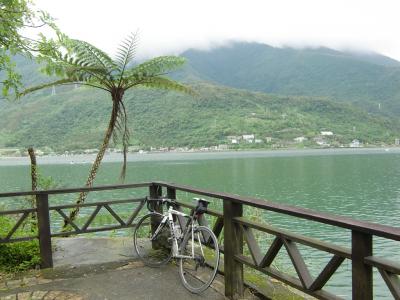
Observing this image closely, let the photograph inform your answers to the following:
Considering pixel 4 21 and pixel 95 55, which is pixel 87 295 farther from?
pixel 95 55

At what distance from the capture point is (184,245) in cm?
545

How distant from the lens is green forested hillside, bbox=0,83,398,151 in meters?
104

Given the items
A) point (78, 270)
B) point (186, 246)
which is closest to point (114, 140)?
point (78, 270)

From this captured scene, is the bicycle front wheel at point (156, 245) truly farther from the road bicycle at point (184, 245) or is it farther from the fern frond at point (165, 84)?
the fern frond at point (165, 84)

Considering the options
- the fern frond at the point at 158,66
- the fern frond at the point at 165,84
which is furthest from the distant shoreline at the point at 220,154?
the fern frond at the point at 158,66

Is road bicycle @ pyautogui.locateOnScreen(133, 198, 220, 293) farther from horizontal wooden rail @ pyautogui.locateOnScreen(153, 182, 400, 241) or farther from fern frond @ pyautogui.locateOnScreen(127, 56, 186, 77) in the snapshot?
fern frond @ pyautogui.locateOnScreen(127, 56, 186, 77)

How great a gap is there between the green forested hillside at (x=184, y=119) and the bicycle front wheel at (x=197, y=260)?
248 ft

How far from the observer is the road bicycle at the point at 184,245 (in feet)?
17.0

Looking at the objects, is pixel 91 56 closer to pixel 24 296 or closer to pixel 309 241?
pixel 24 296

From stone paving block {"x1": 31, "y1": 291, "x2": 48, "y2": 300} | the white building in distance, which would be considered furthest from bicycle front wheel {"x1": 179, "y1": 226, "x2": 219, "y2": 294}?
the white building in distance

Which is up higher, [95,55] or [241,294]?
[95,55]

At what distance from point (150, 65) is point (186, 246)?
6.46m

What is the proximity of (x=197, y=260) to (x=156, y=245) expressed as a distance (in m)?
1.72

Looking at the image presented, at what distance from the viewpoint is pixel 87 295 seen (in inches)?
201
